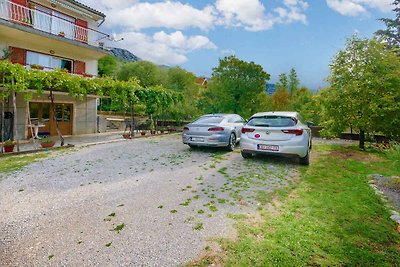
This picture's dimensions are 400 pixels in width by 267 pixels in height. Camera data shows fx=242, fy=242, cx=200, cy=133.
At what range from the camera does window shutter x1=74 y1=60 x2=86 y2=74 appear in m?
17.3

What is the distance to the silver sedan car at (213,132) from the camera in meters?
9.16

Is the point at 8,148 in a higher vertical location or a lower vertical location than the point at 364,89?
lower

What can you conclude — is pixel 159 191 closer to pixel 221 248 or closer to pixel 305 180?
pixel 221 248

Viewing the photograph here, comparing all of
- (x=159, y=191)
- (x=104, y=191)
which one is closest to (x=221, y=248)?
(x=159, y=191)

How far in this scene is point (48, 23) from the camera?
14953 millimetres

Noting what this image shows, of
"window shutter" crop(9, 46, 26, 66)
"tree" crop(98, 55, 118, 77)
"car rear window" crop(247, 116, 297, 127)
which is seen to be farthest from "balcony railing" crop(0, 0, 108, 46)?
"tree" crop(98, 55, 118, 77)

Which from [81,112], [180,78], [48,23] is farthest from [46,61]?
[180,78]

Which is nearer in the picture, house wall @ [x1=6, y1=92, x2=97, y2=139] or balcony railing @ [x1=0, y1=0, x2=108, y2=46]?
balcony railing @ [x1=0, y1=0, x2=108, y2=46]

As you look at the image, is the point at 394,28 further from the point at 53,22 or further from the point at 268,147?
the point at 53,22

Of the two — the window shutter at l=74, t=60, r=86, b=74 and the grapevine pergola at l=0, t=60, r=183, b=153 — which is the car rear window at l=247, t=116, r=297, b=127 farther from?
the window shutter at l=74, t=60, r=86, b=74

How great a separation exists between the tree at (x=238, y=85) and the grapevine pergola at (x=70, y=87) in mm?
3462

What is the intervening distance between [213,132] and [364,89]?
6.39 m

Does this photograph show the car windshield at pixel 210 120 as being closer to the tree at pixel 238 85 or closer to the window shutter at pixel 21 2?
the tree at pixel 238 85

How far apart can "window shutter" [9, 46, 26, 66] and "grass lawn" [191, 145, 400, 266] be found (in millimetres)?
15709
